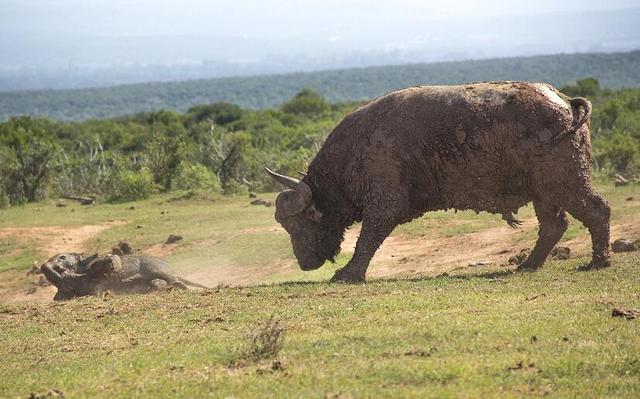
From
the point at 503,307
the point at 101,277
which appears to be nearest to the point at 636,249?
the point at 503,307

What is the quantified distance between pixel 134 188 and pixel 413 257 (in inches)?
543

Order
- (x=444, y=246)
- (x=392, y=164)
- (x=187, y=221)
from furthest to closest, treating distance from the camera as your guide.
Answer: (x=187, y=221), (x=444, y=246), (x=392, y=164)

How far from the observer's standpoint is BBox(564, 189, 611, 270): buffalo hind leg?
1325 centimetres

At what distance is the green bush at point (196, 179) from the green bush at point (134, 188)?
1106 mm

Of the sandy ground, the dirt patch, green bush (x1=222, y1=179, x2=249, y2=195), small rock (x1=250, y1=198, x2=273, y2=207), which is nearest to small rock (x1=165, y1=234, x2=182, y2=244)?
the sandy ground

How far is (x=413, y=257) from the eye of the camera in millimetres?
18172

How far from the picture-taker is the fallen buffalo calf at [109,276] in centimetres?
1603

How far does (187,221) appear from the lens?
2441cm

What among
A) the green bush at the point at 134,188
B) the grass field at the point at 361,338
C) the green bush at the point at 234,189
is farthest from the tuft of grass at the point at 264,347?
the green bush at the point at 134,188

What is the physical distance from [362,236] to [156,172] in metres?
19.6

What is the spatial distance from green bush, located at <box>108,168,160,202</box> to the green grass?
16886 mm

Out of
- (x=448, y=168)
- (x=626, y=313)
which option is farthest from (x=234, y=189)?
(x=626, y=313)

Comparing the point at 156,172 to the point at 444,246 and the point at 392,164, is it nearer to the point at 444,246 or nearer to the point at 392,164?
the point at 444,246

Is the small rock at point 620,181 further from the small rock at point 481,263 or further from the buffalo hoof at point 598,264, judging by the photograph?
the buffalo hoof at point 598,264
